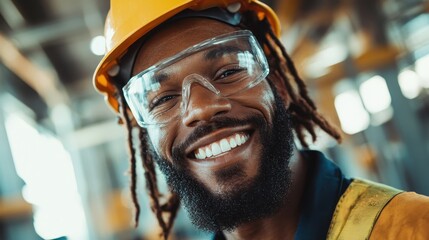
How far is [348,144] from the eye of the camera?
8148 mm

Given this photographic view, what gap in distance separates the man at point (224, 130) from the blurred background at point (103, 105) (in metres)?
3.08

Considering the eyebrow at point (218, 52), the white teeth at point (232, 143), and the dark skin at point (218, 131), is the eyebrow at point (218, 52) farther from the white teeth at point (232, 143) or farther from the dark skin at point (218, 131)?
the white teeth at point (232, 143)

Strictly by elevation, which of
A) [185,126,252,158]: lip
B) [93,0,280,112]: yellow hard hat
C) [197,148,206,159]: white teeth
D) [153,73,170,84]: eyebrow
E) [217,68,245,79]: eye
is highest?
[93,0,280,112]: yellow hard hat

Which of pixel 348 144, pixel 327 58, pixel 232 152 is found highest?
pixel 327 58

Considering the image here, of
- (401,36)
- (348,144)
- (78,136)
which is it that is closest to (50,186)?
(78,136)

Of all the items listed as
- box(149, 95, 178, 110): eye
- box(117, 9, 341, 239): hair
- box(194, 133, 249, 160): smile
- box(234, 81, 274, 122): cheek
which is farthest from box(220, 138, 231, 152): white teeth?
box(117, 9, 341, 239): hair

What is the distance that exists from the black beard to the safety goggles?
15cm

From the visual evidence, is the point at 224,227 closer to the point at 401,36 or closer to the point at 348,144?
the point at 401,36

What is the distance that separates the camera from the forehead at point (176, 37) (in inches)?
76.4

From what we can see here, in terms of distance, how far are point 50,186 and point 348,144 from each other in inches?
216

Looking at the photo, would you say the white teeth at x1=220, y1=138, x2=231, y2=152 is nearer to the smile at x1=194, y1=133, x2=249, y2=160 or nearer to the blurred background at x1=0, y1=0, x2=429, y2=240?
the smile at x1=194, y1=133, x2=249, y2=160

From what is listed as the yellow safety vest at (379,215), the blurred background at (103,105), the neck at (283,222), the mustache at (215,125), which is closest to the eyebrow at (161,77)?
the mustache at (215,125)

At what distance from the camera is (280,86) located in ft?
7.50

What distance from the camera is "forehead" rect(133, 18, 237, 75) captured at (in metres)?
1.94
